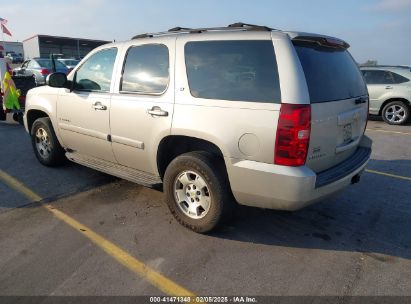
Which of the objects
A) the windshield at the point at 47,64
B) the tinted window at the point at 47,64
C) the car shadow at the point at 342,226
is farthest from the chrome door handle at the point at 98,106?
the windshield at the point at 47,64

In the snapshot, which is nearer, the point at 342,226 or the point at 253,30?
the point at 253,30

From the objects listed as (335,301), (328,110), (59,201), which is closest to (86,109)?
(59,201)

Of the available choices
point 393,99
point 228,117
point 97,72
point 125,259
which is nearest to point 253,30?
point 228,117

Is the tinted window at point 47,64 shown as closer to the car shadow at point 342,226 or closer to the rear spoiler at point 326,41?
the car shadow at point 342,226

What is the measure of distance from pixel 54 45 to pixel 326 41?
5349 cm

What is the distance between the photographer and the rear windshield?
10.1 ft

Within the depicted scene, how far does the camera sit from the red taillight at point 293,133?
2.91 metres

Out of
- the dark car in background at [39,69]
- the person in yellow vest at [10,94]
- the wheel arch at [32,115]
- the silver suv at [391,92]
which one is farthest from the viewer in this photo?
the dark car in background at [39,69]

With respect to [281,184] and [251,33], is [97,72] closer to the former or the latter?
[251,33]

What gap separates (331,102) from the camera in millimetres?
3201

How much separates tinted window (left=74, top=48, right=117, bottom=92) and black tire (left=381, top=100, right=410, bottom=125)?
8.80 metres

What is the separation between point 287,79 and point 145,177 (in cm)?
197

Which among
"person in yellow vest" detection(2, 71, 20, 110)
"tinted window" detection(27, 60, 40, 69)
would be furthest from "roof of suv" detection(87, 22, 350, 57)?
"tinted window" detection(27, 60, 40, 69)

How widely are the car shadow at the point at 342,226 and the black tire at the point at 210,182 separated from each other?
0.22 meters
